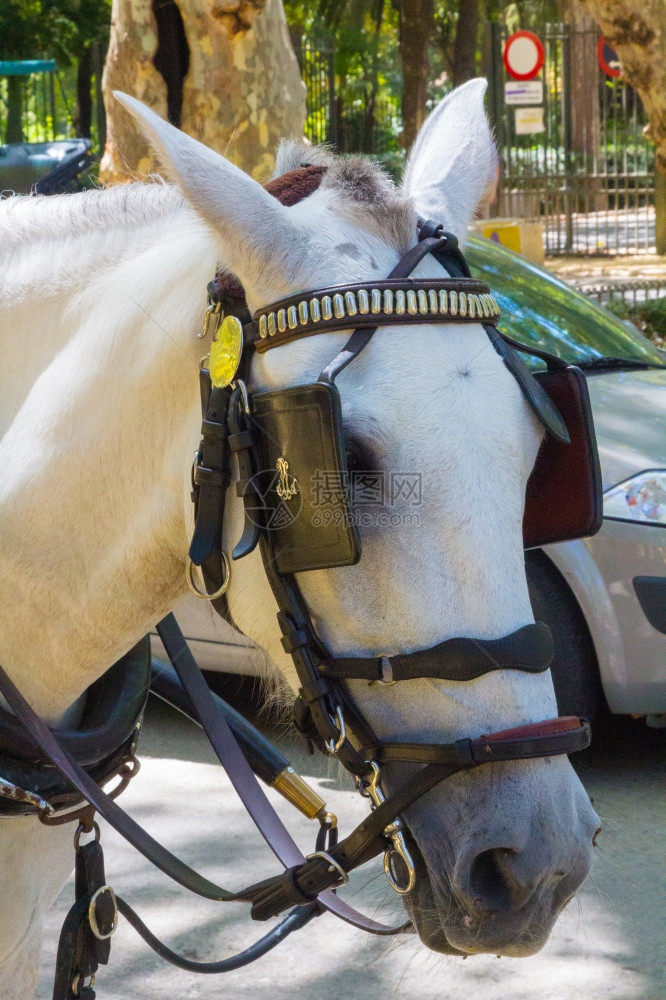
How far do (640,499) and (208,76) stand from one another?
358 cm

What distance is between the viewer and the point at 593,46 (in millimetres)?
19953

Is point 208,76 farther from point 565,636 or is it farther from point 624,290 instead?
point 624,290

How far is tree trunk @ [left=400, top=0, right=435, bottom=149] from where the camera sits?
1916cm

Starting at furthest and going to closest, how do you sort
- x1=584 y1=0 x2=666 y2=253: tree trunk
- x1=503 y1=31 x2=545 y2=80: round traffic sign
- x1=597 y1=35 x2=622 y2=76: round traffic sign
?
x1=597 y1=35 x2=622 y2=76: round traffic sign, x1=503 y1=31 x2=545 y2=80: round traffic sign, x1=584 y1=0 x2=666 y2=253: tree trunk

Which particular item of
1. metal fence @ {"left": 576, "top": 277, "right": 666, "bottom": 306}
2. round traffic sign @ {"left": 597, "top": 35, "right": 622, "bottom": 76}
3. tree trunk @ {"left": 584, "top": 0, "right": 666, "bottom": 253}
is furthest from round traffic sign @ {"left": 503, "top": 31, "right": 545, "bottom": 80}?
tree trunk @ {"left": 584, "top": 0, "right": 666, "bottom": 253}

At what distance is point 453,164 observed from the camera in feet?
6.18

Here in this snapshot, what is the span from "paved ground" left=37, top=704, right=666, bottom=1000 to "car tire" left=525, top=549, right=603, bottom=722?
38cm

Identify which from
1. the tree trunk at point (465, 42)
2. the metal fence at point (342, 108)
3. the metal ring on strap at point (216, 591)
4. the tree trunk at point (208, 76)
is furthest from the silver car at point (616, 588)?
the tree trunk at point (465, 42)

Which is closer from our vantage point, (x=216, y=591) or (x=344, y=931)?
(x=216, y=591)

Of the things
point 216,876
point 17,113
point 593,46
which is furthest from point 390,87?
point 216,876

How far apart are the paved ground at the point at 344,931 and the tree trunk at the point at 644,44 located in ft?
22.9

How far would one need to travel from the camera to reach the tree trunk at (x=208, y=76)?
240 inches

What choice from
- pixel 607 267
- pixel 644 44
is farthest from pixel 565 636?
pixel 607 267

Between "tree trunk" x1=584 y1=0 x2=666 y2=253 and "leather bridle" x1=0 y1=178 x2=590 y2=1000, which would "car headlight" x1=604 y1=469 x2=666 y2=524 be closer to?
"leather bridle" x1=0 y1=178 x2=590 y2=1000
